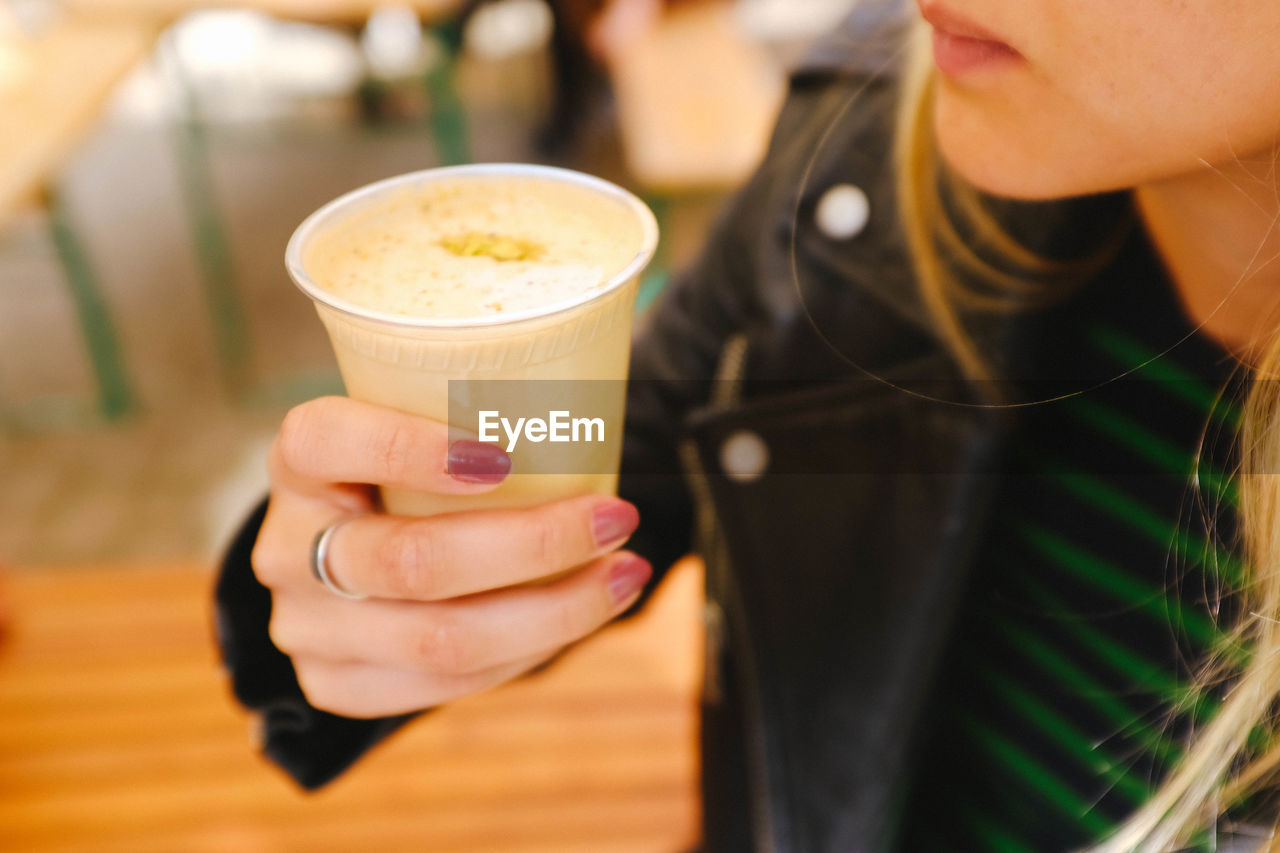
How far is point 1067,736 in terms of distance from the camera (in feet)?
3.35

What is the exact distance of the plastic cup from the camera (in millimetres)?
579

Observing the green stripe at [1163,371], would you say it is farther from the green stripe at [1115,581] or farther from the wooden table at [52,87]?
the wooden table at [52,87]

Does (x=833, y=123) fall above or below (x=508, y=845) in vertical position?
above

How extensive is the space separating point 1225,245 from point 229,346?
3.29 meters

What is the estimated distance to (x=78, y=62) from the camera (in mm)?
2859

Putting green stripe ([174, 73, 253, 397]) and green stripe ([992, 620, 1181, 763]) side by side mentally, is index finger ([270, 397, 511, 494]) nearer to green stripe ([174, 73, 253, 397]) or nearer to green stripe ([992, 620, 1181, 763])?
green stripe ([992, 620, 1181, 763])

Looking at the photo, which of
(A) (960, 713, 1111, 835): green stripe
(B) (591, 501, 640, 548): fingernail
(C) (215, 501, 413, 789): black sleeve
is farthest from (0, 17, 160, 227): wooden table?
(A) (960, 713, 1111, 835): green stripe

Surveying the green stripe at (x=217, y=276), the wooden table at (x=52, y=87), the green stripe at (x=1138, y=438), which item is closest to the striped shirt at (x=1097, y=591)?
the green stripe at (x=1138, y=438)

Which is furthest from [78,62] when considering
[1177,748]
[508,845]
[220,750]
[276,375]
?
[1177,748]

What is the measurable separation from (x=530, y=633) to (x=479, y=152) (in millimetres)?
4215

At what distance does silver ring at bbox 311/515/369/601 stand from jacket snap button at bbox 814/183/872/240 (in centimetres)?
61

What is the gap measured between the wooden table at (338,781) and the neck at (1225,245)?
909mm

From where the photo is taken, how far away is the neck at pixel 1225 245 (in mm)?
709

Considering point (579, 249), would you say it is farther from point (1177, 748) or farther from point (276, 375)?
point (276, 375)
